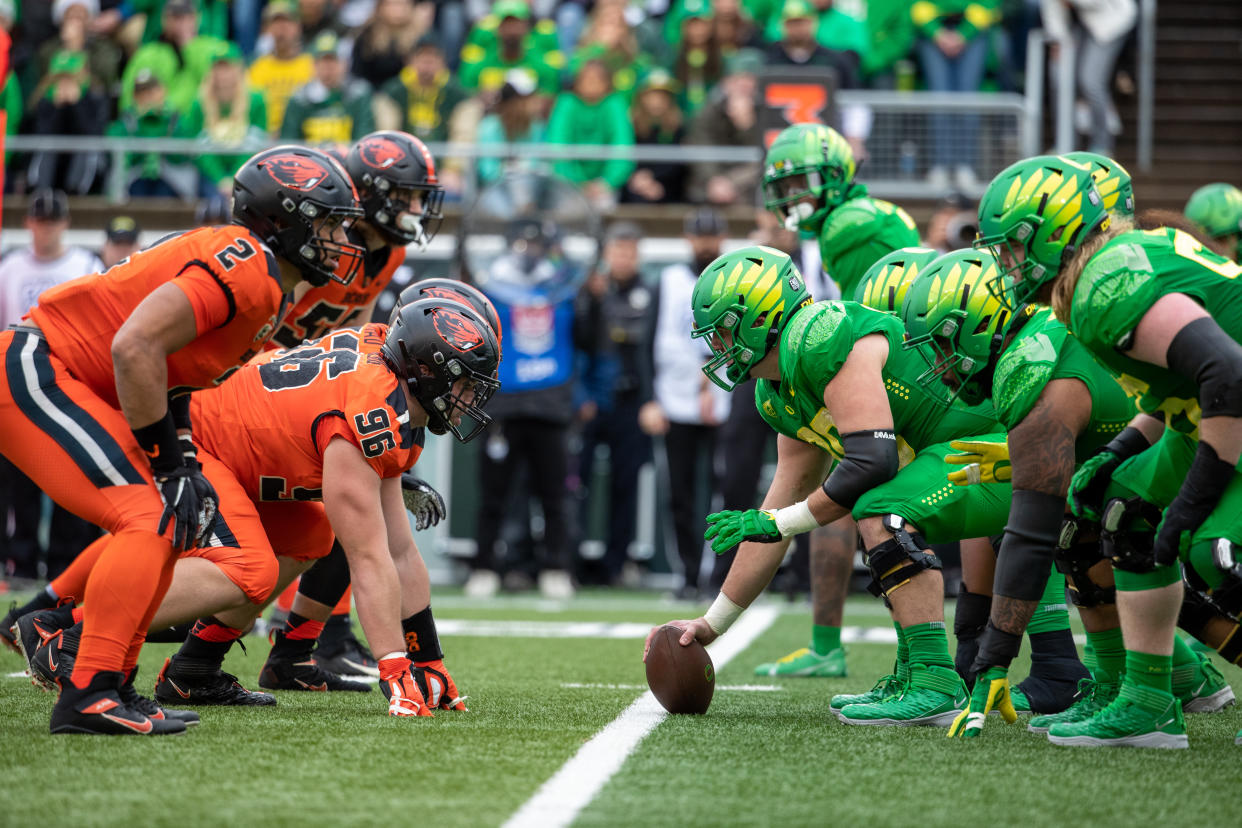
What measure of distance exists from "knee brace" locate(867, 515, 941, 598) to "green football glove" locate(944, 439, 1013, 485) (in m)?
0.26

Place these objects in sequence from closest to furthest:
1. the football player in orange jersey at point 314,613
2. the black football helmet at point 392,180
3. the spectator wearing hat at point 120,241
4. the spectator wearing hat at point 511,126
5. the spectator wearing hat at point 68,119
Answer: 1. the football player in orange jersey at point 314,613
2. the black football helmet at point 392,180
3. the spectator wearing hat at point 120,241
4. the spectator wearing hat at point 511,126
5. the spectator wearing hat at point 68,119

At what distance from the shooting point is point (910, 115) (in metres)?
11.7

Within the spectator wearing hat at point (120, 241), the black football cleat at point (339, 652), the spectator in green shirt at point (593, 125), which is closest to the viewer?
the black football cleat at point (339, 652)

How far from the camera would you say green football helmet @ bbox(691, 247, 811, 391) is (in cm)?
481

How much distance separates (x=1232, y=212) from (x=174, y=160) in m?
8.38

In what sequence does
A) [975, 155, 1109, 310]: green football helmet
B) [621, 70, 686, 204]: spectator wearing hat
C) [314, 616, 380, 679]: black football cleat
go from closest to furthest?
[975, 155, 1109, 310]: green football helmet, [314, 616, 380, 679]: black football cleat, [621, 70, 686, 204]: spectator wearing hat

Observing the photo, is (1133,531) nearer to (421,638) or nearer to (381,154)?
(421,638)

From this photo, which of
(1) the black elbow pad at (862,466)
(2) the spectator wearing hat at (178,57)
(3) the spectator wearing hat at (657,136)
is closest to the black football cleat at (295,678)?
(1) the black elbow pad at (862,466)

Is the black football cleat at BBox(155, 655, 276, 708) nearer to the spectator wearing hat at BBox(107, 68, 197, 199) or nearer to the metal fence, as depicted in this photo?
the metal fence

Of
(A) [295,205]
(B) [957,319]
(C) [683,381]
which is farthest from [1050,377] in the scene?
(C) [683,381]

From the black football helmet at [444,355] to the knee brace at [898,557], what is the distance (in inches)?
51.8

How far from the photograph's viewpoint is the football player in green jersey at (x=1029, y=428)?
4254 millimetres

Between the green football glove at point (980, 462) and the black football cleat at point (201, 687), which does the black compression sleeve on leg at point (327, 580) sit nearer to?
the black football cleat at point (201, 687)

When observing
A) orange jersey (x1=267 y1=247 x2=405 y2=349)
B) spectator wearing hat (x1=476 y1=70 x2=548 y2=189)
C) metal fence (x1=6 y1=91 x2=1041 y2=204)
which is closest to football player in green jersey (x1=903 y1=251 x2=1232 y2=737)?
orange jersey (x1=267 y1=247 x2=405 y2=349)
